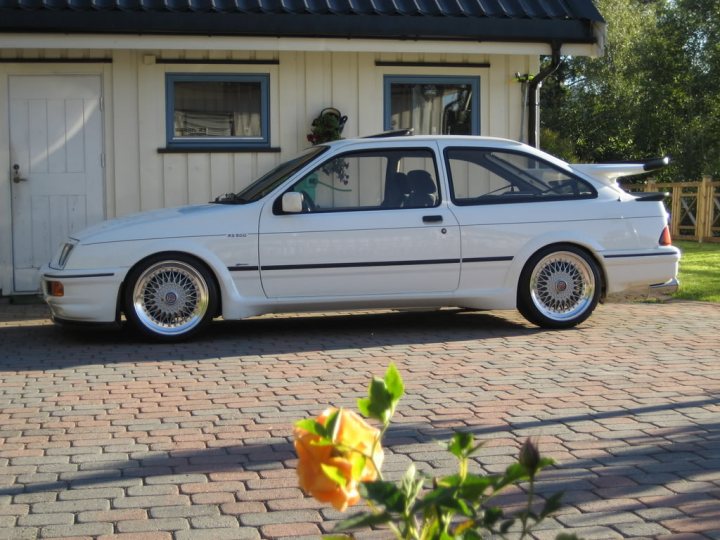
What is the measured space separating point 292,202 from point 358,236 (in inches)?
24.8

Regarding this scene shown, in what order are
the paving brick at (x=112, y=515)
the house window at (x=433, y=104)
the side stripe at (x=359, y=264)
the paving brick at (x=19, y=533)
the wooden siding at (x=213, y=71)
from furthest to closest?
the house window at (x=433, y=104) → the wooden siding at (x=213, y=71) → the side stripe at (x=359, y=264) → the paving brick at (x=112, y=515) → the paving brick at (x=19, y=533)

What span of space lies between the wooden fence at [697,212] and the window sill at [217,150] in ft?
50.6

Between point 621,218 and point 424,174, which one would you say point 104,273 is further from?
point 621,218

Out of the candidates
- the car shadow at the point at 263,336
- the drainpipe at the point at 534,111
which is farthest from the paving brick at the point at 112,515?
the drainpipe at the point at 534,111

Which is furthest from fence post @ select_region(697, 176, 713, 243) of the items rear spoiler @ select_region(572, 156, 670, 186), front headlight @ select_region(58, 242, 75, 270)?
front headlight @ select_region(58, 242, 75, 270)

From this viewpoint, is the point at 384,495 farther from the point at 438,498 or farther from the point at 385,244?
the point at 385,244

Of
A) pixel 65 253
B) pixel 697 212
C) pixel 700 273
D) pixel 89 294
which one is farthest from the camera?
pixel 697 212

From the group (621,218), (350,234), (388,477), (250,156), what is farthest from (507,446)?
(250,156)

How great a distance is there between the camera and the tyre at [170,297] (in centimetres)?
892

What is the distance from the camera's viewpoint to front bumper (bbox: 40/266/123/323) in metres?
8.80

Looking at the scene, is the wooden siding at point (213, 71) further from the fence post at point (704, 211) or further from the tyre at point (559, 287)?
the fence post at point (704, 211)

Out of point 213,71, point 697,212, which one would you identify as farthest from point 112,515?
point 697,212

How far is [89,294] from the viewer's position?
28.9 ft

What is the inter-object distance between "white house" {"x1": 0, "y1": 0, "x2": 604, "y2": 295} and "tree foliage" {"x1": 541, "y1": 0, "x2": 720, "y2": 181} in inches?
940
